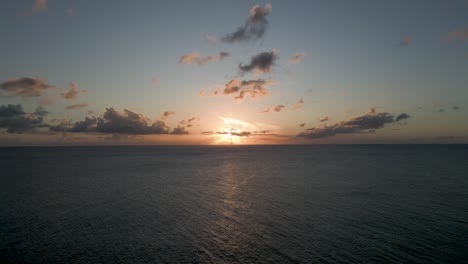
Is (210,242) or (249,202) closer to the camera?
(210,242)

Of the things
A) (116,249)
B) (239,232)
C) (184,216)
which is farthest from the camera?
(184,216)

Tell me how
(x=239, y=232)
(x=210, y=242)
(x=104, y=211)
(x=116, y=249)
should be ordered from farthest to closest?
1. (x=104, y=211)
2. (x=239, y=232)
3. (x=210, y=242)
4. (x=116, y=249)

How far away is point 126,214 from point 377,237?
4189 cm

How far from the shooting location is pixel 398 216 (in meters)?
45.0

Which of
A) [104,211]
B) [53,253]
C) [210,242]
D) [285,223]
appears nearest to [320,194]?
[285,223]

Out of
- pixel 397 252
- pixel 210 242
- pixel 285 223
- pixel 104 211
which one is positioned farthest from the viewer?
pixel 104 211

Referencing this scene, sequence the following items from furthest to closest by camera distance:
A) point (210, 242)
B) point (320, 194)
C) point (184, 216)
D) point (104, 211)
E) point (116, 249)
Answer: point (320, 194) → point (104, 211) → point (184, 216) → point (210, 242) → point (116, 249)

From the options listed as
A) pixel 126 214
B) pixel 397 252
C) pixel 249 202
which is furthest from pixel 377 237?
pixel 126 214

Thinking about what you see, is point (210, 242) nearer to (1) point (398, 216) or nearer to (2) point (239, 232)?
(2) point (239, 232)

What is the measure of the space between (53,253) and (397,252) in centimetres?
4155

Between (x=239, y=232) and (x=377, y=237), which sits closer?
(x=377, y=237)

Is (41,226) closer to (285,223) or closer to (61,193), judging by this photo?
(61,193)

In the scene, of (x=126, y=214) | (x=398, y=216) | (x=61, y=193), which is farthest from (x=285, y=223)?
(x=61, y=193)

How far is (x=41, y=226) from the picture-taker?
4106 centimetres
